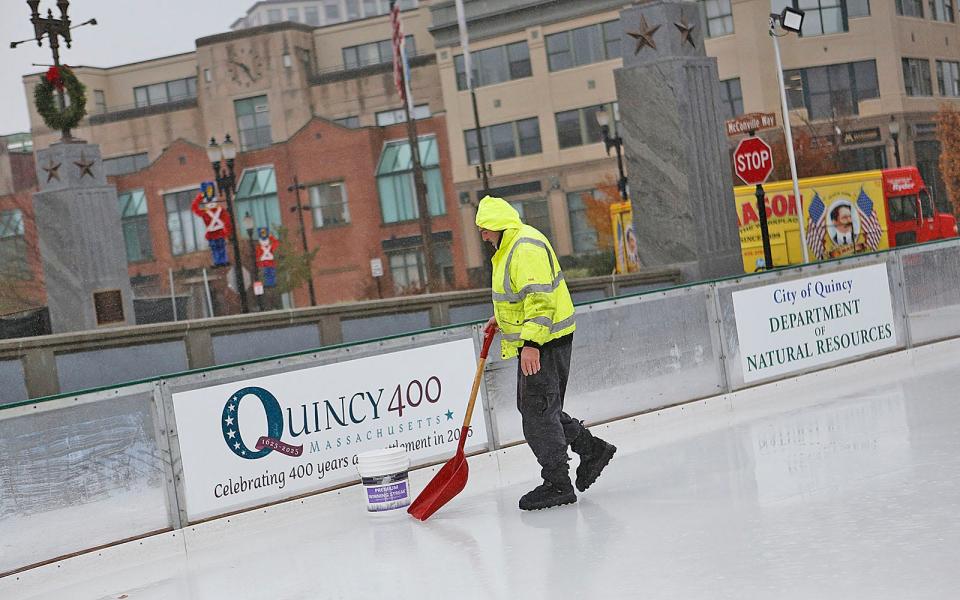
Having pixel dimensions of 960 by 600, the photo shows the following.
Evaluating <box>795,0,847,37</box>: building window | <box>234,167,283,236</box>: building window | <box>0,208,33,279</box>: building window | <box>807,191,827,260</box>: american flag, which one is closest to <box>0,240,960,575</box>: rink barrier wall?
<box>807,191,827,260</box>: american flag

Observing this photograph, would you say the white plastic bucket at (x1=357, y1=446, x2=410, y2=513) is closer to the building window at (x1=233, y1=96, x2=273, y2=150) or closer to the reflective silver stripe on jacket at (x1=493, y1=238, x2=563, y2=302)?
the reflective silver stripe on jacket at (x1=493, y1=238, x2=563, y2=302)

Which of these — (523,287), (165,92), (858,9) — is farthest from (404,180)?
(523,287)

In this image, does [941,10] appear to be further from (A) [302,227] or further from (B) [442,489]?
(B) [442,489]

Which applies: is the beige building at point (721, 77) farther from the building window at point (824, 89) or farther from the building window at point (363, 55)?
the building window at point (363, 55)

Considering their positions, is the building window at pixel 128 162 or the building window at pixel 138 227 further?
the building window at pixel 128 162

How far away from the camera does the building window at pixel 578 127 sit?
2203 inches

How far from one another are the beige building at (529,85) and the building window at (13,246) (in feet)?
25.3

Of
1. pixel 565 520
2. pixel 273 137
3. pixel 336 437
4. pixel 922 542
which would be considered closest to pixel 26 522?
pixel 336 437

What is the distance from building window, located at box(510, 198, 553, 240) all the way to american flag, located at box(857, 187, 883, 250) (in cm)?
2492

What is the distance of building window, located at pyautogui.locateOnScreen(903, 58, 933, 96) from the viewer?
51.2 metres

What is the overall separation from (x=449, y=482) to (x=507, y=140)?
50347 mm

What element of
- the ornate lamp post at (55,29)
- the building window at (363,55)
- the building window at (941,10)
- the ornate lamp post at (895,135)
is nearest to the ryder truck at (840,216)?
the ornate lamp post at (895,135)

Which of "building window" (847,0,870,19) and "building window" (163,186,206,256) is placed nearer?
"building window" (847,0,870,19)

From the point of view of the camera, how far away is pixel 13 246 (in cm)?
6638
